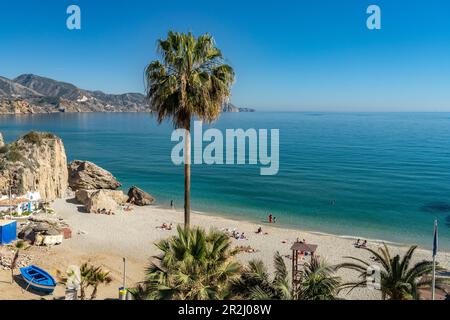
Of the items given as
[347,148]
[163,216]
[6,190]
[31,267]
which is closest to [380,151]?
[347,148]

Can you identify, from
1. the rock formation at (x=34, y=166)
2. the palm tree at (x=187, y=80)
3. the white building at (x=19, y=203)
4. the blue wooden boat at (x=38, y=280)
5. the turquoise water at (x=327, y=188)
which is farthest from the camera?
the turquoise water at (x=327, y=188)


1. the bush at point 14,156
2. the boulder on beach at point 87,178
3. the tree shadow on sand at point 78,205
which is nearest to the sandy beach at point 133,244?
the tree shadow on sand at point 78,205

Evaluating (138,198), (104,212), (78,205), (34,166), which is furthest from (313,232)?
(34,166)

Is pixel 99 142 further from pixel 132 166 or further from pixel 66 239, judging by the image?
pixel 66 239

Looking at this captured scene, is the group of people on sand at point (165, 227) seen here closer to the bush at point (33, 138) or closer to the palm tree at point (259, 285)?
the bush at point (33, 138)

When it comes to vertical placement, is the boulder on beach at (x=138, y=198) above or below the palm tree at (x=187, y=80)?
below

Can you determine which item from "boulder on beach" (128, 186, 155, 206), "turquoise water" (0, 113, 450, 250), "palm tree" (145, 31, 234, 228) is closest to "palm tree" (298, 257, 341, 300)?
"palm tree" (145, 31, 234, 228)
